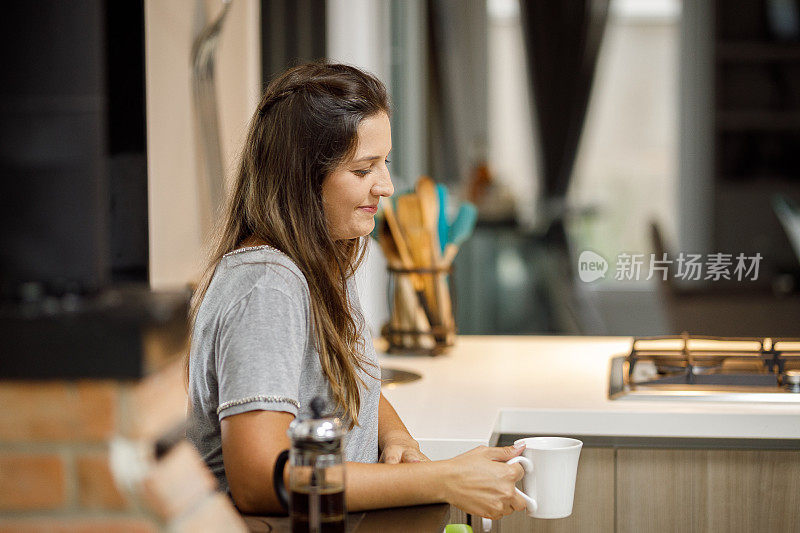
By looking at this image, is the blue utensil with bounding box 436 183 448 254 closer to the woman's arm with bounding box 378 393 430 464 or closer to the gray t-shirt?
the woman's arm with bounding box 378 393 430 464

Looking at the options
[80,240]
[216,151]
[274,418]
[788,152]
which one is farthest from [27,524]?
[788,152]

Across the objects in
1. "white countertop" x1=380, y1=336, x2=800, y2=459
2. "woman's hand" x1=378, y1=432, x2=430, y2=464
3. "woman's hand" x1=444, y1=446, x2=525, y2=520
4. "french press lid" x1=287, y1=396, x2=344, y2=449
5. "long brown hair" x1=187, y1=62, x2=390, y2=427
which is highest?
"long brown hair" x1=187, y1=62, x2=390, y2=427

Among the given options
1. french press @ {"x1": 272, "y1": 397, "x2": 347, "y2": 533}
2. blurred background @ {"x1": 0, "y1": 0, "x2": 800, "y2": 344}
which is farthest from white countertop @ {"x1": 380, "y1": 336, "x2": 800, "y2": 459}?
blurred background @ {"x1": 0, "y1": 0, "x2": 800, "y2": 344}

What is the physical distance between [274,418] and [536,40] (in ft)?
7.74

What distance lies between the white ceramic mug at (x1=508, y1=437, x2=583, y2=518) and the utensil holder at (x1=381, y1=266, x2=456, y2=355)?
0.93 meters

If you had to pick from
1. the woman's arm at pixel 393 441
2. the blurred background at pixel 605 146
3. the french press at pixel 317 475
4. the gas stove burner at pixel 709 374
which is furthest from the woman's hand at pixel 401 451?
the blurred background at pixel 605 146

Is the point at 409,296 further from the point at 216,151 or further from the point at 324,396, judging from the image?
the point at 324,396

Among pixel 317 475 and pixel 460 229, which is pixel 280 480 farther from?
pixel 460 229

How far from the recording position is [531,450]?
120 centimetres

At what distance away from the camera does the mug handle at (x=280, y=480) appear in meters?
0.97

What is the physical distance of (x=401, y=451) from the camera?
1312 millimetres

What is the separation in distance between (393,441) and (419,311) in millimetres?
829

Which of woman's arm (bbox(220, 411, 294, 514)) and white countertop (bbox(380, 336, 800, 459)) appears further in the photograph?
white countertop (bbox(380, 336, 800, 459))

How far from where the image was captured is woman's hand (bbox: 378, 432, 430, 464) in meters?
1.30
